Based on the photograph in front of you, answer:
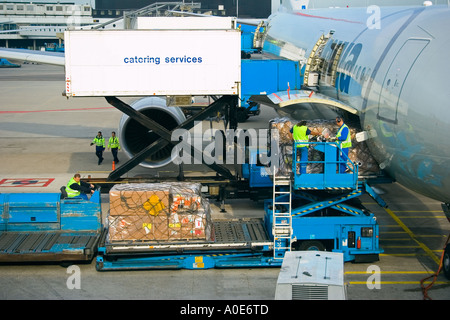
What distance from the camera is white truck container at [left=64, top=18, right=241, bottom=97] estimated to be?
1806 centimetres

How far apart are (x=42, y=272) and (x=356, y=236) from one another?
7373 mm

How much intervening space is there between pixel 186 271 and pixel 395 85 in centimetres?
629

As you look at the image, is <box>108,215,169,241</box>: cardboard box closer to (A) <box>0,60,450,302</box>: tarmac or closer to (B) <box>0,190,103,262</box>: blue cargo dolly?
(A) <box>0,60,450,302</box>: tarmac

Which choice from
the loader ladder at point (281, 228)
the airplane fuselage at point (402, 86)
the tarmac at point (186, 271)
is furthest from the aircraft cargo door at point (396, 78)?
the tarmac at point (186, 271)

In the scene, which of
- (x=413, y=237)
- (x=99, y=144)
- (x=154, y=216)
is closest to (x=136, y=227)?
(x=154, y=216)

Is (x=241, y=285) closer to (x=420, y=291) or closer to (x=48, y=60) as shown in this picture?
(x=420, y=291)

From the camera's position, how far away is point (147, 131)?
24.1 metres

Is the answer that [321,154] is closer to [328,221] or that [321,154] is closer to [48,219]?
[328,221]

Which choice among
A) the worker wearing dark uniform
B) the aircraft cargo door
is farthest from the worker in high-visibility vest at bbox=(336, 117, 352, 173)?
the worker wearing dark uniform

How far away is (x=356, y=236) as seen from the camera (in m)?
15.5

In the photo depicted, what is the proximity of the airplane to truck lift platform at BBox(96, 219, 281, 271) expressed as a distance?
3.74m

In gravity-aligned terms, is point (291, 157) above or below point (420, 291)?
above

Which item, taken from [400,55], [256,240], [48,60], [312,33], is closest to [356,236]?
[256,240]

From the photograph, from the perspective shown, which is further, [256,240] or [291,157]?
[291,157]
